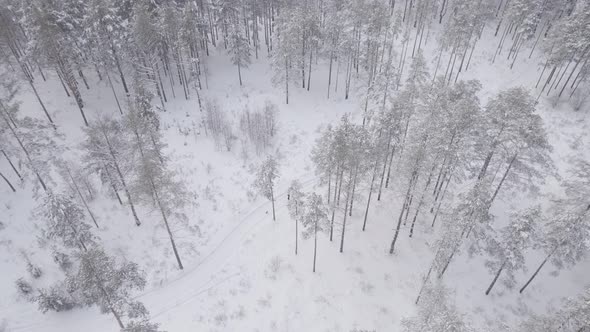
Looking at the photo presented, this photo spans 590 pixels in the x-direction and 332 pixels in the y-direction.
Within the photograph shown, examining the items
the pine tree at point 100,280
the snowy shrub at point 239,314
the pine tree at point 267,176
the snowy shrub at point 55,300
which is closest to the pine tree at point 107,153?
the pine tree at point 100,280

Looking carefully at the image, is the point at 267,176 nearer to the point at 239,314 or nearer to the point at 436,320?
the point at 239,314

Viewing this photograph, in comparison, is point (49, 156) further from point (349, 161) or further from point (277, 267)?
point (349, 161)

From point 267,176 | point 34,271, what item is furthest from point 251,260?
point 34,271

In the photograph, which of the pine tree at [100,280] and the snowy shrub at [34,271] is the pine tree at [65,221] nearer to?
the snowy shrub at [34,271]

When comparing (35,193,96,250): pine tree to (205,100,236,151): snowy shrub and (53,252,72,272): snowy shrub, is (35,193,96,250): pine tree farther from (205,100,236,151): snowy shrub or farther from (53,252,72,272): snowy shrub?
(205,100,236,151): snowy shrub

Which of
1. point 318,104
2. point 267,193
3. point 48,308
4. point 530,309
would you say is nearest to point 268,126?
point 318,104

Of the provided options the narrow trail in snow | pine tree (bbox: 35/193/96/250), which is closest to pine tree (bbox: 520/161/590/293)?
the narrow trail in snow
